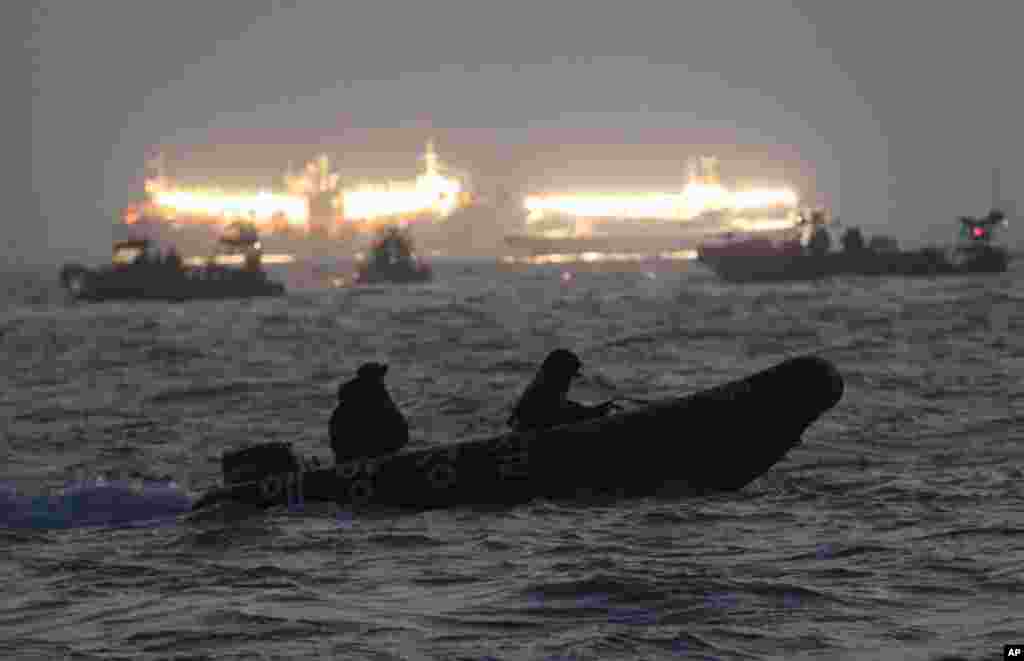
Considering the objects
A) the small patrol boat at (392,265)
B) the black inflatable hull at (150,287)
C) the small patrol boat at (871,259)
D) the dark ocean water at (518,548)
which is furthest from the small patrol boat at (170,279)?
Answer: the dark ocean water at (518,548)

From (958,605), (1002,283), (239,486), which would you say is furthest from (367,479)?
(1002,283)

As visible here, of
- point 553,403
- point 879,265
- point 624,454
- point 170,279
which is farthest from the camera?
point 879,265

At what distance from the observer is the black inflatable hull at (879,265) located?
96.5 metres

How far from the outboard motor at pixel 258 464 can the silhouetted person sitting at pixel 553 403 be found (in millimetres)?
2425

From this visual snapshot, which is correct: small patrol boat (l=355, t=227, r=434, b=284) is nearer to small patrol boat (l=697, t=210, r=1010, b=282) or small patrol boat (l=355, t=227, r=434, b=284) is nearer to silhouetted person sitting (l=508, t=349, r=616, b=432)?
small patrol boat (l=697, t=210, r=1010, b=282)

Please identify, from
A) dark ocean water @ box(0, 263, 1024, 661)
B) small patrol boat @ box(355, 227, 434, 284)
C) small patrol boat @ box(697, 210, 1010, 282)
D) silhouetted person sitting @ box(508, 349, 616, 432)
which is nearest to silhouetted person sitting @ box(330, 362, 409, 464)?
dark ocean water @ box(0, 263, 1024, 661)

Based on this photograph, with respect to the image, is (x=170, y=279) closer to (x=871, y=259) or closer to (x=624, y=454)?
(x=871, y=259)

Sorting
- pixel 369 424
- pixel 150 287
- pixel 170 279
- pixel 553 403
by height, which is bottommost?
pixel 369 424

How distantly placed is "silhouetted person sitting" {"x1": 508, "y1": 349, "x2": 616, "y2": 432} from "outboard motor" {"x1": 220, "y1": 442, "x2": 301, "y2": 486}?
2425 millimetres

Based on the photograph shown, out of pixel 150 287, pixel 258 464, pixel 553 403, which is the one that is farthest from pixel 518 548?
pixel 150 287

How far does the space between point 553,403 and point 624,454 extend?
92 centimetres

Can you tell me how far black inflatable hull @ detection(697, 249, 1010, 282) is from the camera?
9650 cm

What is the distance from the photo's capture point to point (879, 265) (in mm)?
96750

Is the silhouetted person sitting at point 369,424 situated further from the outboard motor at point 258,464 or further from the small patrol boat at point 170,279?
the small patrol boat at point 170,279
